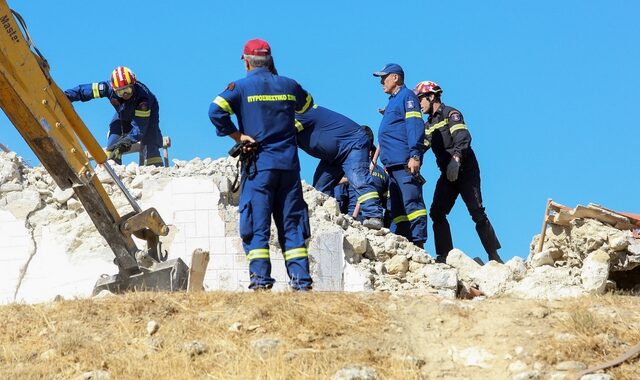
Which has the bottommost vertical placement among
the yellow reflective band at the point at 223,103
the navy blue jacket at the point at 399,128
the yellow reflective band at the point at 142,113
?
the yellow reflective band at the point at 223,103

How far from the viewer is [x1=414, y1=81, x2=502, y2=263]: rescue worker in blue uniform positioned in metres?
15.0

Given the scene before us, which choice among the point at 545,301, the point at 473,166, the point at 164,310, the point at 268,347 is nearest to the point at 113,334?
the point at 164,310

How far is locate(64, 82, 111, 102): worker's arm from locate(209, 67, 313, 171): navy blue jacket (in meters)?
5.49

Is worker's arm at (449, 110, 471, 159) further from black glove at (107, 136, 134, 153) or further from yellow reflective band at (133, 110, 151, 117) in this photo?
black glove at (107, 136, 134, 153)

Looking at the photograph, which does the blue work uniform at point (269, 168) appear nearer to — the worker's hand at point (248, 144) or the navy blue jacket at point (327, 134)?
the worker's hand at point (248, 144)

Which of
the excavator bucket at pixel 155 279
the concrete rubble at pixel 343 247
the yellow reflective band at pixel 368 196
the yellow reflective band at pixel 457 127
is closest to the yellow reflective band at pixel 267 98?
the excavator bucket at pixel 155 279

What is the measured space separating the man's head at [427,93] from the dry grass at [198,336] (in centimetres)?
580

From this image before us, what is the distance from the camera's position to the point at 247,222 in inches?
424

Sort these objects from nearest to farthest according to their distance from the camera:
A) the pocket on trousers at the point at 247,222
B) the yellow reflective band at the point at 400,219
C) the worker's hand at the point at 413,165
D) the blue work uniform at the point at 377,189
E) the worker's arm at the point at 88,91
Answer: the pocket on trousers at the point at 247,222, the worker's hand at the point at 413,165, the blue work uniform at the point at 377,189, the yellow reflective band at the point at 400,219, the worker's arm at the point at 88,91

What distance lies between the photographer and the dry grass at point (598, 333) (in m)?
8.38

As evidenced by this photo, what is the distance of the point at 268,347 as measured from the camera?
8.60 m

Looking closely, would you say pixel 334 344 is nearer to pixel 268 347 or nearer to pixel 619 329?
pixel 268 347

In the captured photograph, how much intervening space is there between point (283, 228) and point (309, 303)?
1.62 metres

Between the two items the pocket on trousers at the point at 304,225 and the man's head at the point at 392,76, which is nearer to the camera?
the pocket on trousers at the point at 304,225
